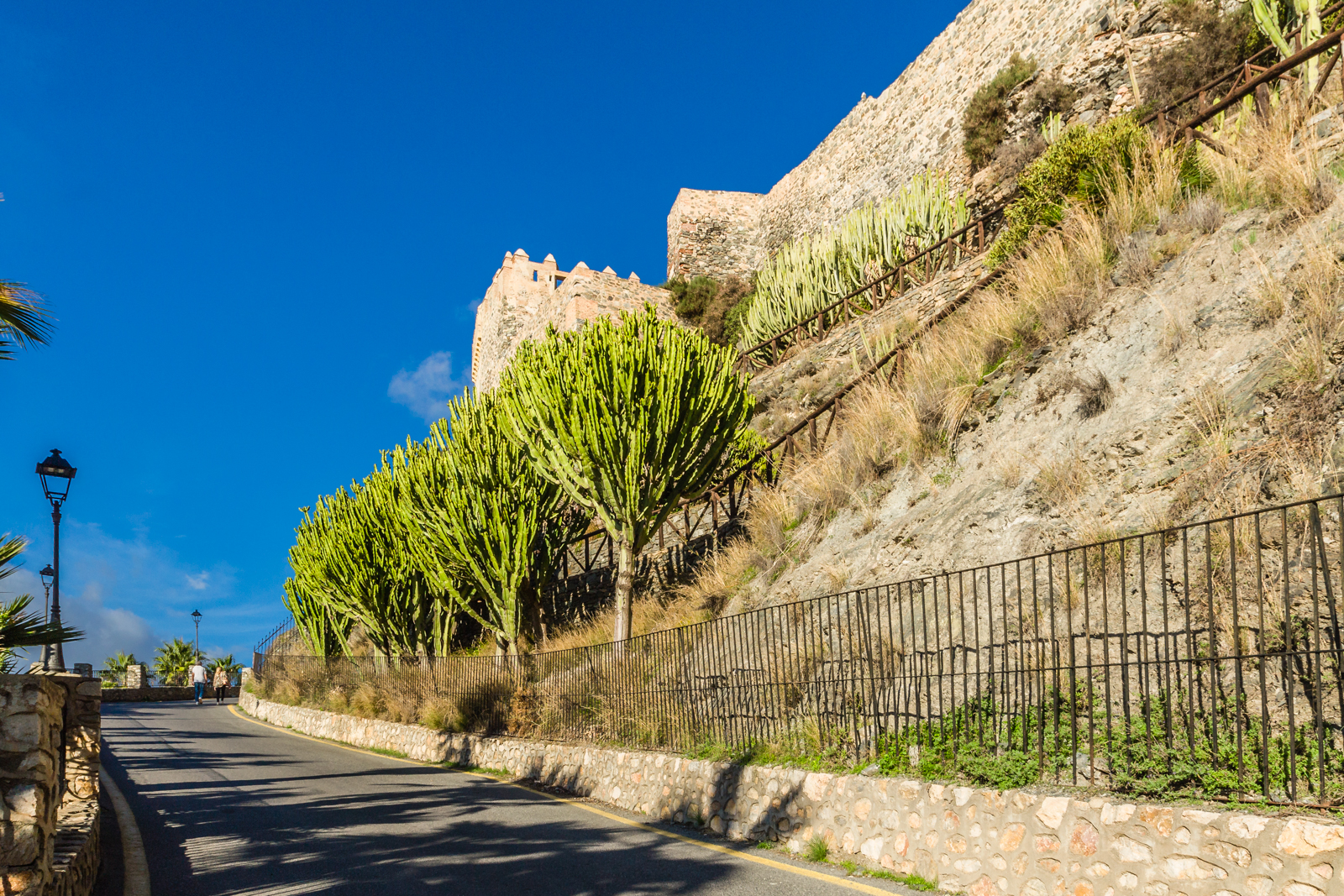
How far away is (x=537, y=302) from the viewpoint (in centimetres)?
4147

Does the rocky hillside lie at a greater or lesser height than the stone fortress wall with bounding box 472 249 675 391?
lesser

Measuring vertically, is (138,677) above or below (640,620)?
below

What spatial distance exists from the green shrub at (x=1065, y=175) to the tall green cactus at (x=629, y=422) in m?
5.23

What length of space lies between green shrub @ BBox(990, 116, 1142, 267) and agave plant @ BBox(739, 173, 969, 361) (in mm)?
7045

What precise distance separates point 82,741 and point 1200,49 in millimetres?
20510

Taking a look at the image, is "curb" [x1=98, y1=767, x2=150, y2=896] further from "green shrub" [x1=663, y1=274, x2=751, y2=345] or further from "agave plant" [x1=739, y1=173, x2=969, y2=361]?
"green shrub" [x1=663, y1=274, x2=751, y2=345]

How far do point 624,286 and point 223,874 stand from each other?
87.3 feet

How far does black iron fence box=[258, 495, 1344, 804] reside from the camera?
15.5 feet

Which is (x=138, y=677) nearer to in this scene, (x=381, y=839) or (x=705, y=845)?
(x=381, y=839)

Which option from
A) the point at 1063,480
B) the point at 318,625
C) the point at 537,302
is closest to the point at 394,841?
the point at 1063,480

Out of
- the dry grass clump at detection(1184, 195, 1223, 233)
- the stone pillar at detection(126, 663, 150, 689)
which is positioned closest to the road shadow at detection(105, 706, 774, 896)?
the dry grass clump at detection(1184, 195, 1223, 233)

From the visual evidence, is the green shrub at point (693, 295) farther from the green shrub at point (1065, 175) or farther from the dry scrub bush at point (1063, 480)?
the dry scrub bush at point (1063, 480)

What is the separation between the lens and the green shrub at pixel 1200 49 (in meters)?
15.9

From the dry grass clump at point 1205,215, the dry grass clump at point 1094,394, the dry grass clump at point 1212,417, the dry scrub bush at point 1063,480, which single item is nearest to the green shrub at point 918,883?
the dry scrub bush at point 1063,480
